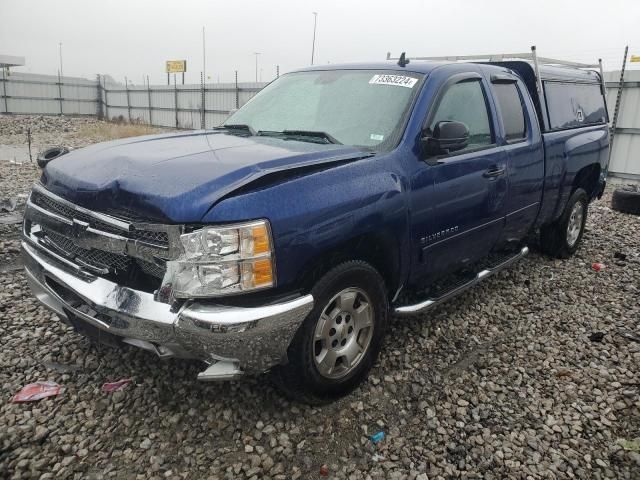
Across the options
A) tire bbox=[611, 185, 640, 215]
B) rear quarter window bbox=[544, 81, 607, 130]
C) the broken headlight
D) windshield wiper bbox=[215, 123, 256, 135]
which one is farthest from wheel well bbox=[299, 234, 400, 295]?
tire bbox=[611, 185, 640, 215]

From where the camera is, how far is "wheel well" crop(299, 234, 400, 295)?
2457 millimetres

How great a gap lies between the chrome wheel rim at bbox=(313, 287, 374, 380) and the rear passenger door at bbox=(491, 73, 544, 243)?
1.72 metres

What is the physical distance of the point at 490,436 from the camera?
267 cm

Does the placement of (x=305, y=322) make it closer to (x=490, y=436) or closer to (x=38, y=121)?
(x=490, y=436)

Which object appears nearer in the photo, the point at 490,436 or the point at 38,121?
the point at 490,436

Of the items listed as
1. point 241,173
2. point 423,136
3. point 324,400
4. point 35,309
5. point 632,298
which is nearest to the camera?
Answer: point 241,173

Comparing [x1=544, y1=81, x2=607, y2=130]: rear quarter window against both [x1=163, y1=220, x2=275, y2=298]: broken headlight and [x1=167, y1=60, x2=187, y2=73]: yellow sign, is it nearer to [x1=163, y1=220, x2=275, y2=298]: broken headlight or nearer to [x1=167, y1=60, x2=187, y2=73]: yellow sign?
[x1=163, y1=220, x2=275, y2=298]: broken headlight

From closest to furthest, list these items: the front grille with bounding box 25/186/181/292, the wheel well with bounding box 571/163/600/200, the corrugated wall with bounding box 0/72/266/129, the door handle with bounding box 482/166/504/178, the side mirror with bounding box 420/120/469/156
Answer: the front grille with bounding box 25/186/181/292, the side mirror with bounding box 420/120/469/156, the door handle with bounding box 482/166/504/178, the wheel well with bounding box 571/163/600/200, the corrugated wall with bounding box 0/72/266/129

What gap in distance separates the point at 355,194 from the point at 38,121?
2849cm

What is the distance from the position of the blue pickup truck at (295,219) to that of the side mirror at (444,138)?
0.01 meters

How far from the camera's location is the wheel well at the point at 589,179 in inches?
210

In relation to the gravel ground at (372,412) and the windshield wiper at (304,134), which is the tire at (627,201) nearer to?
the gravel ground at (372,412)

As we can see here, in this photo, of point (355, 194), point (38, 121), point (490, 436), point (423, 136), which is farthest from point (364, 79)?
point (38, 121)

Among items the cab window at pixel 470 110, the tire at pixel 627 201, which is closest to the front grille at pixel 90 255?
the cab window at pixel 470 110
